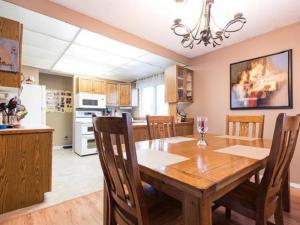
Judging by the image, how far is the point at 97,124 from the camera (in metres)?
0.88

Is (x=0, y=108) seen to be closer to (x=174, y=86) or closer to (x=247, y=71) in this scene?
(x=174, y=86)

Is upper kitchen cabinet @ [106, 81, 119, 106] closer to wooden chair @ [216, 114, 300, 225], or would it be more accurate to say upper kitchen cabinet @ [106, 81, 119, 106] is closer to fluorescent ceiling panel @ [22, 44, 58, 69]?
fluorescent ceiling panel @ [22, 44, 58, 69]

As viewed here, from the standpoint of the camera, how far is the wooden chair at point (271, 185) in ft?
2.90

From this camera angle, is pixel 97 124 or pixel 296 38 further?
pixel 296 38

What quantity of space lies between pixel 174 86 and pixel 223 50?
3.69ft

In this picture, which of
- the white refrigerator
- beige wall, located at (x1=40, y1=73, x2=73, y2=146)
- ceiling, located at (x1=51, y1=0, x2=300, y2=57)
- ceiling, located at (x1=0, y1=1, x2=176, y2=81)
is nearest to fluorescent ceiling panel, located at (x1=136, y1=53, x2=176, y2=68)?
ceiling, located at (x1=0, y1=1, x2=176, y2=81)

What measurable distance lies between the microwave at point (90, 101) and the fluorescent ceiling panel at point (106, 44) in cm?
174

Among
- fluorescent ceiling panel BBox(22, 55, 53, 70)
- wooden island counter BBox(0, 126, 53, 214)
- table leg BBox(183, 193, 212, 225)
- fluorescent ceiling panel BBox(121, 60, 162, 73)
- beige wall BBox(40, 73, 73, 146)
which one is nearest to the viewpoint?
table leg BBox(183, 193, 212, 225)

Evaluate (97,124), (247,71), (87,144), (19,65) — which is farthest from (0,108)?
(247,71)

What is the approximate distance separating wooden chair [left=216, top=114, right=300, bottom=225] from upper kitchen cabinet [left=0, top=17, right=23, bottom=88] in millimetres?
2312

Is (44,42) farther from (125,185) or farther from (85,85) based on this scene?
(125,185)

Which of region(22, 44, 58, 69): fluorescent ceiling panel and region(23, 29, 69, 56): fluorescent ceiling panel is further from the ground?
region(23, 29, 69, 56): fluorescent ceiling panel

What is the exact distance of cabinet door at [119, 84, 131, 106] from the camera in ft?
16.7

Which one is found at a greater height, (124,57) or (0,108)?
(124,57)
